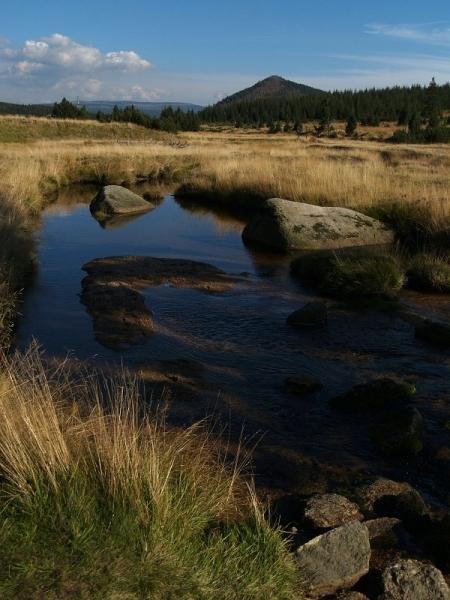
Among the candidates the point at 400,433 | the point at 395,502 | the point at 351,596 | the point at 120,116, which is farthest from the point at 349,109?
the point at 351,596

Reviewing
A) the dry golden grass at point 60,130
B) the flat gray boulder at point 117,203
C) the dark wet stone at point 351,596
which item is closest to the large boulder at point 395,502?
the dark wet stone at point 351,596

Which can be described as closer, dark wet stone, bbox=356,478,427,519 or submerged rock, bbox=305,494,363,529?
submerged rock, bbox=305,494,363,529

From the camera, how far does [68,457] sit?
11.3 ft

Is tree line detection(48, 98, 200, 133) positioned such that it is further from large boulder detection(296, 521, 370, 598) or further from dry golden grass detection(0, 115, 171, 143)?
large boulder detection(296, 521, 370, 598)

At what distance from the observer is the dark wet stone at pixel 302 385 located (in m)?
6.20

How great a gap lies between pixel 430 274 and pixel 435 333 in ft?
8.62

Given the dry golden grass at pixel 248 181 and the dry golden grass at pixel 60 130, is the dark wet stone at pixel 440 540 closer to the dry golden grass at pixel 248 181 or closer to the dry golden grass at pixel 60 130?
the dry golden grass at pixel 248 181

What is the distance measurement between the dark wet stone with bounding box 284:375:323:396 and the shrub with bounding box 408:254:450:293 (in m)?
4.54

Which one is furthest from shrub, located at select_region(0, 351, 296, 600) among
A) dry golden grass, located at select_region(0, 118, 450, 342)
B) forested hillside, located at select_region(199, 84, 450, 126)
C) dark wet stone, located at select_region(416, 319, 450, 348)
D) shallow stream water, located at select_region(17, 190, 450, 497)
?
forested hillside, located at select_region(199, 84, 450, 126)

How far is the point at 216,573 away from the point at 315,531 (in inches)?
37.2

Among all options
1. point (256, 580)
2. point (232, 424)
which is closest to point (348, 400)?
→ point (232, 424)

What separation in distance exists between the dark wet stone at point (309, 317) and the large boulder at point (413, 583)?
17.1 feet

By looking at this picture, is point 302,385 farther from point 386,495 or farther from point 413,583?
point 413,583

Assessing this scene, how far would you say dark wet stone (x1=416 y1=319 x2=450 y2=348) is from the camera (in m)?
7.55
